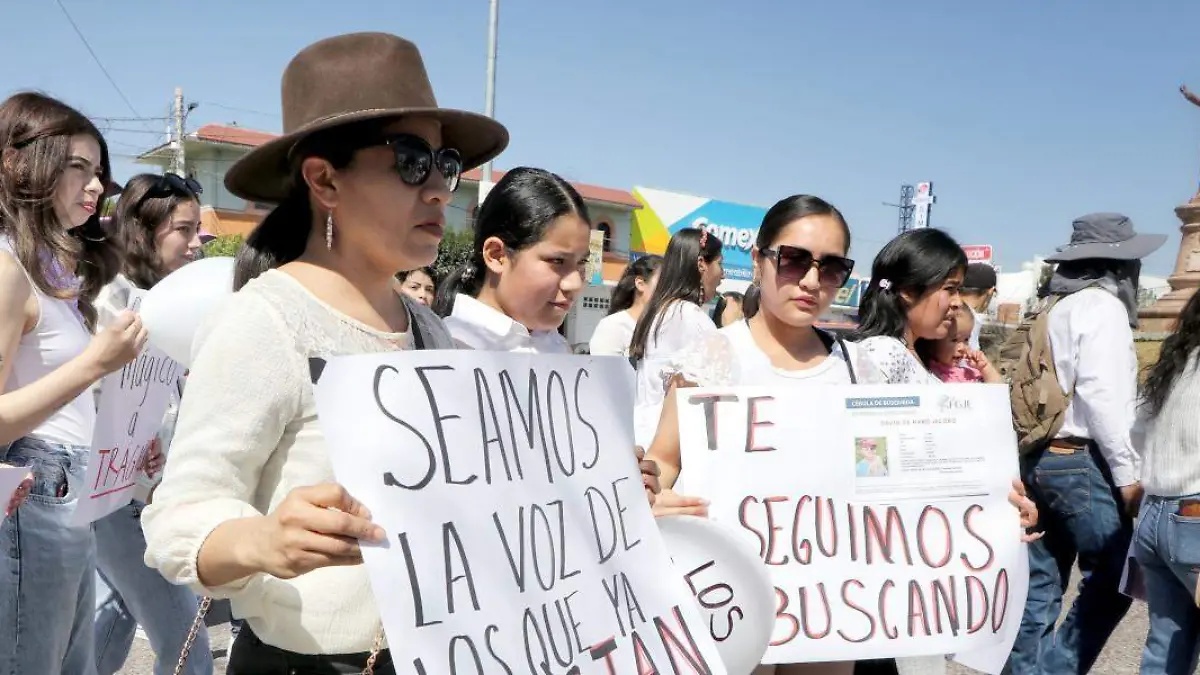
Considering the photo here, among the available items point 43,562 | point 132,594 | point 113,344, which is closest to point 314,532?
point 113,344

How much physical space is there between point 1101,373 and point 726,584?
2.67 meters

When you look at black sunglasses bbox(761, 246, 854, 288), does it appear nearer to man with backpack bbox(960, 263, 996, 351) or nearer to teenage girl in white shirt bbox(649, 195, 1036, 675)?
teenage girl in white shirt bbox(649, 195, 1036, 675)

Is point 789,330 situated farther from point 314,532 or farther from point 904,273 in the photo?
point 314,532

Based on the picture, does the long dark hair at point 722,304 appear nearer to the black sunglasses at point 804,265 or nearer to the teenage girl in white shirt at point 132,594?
the black sunglasses at point 804,265

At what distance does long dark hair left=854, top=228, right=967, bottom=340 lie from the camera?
335 centimetres

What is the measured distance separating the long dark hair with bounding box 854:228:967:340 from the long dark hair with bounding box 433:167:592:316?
1.21 metres

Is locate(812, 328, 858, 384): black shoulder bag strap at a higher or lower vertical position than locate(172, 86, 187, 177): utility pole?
lower

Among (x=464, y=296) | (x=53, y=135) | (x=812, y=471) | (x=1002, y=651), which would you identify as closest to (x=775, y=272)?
(x=812, y=471)

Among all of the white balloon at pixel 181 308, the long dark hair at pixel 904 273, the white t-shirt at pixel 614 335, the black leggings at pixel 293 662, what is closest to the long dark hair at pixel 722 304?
the white t-shirt at pixel 614 335

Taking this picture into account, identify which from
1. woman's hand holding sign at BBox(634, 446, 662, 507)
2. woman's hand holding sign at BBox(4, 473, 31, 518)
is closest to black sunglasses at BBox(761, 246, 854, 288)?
woman's hand holding sign at BBox(634, 446, 662, 507)

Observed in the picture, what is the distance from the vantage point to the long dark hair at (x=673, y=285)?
5031 mm

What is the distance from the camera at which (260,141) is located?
95.2 feet

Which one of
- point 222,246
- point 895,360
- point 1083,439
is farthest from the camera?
point 222,246

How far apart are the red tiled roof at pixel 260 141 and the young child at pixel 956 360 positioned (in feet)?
82.8
